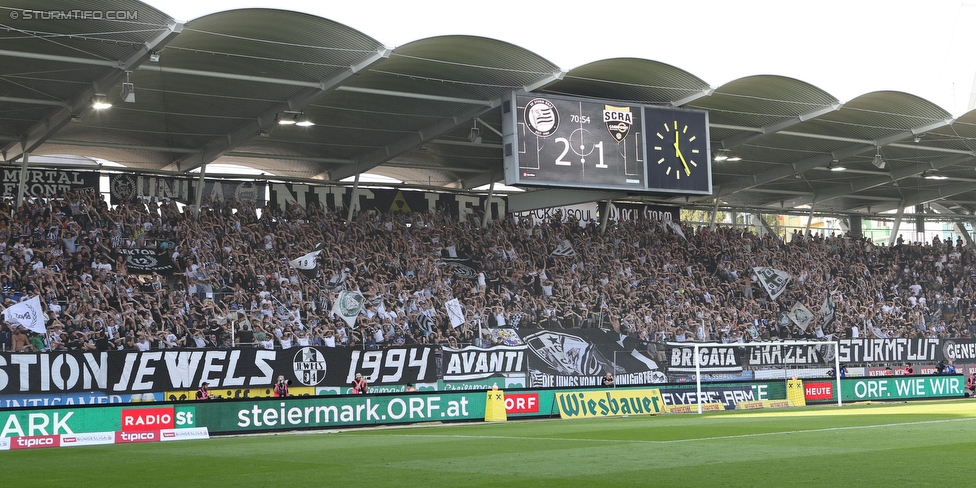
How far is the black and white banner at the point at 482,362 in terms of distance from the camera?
3008cm

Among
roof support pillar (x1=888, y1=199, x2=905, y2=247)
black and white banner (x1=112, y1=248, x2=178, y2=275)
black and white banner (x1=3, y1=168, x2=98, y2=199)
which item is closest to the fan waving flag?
black and white banner (x1=112, y1=248, x2=178, y2=275)

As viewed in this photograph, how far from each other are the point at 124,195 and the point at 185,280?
6.70m

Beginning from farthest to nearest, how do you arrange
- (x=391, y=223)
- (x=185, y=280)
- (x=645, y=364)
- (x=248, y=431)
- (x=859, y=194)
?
(x=859, y=194) < (x=391, y=223) < (x=645, y=364) < (x=185, y=280) < (x=248, y=431)

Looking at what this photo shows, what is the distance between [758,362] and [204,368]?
19.6 meters

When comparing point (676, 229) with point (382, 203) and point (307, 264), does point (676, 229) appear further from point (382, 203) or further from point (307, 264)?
point (307, 264)

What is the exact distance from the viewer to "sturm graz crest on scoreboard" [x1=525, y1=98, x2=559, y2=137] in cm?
2773

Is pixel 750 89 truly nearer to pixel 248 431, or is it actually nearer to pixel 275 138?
pixel 275 138

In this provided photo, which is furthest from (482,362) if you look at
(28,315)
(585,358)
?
(28,315)

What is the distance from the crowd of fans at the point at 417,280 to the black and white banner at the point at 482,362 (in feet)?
4.10

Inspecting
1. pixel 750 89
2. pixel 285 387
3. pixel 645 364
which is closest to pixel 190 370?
pixel 285 387

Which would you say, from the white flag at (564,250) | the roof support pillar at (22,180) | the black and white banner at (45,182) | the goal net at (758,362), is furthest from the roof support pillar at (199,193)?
the goal net at (758,362)

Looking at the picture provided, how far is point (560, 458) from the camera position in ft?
44.9

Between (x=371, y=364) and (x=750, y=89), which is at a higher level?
(x=750, y=89)

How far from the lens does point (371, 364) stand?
28.8m
